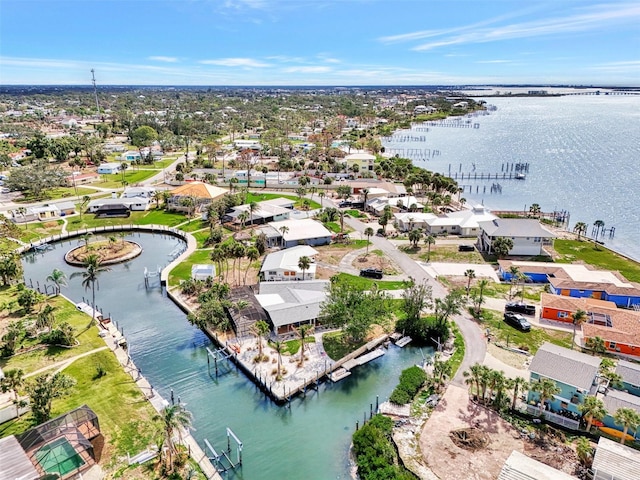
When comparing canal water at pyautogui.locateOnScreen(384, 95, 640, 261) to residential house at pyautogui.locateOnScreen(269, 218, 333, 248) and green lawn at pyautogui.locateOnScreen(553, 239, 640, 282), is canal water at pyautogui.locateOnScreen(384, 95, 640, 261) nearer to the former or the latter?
green lawn at pyautogui.locateOnScreen(553, 239, 640, 282)

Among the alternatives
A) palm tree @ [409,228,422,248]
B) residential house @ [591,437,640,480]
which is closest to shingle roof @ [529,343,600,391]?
residential house @ [591,437,640,480]

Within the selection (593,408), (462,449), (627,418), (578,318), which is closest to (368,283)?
(578,318)

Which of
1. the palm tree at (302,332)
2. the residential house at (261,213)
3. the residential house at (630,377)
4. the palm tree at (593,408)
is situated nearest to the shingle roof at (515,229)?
the residential house at (630,377)

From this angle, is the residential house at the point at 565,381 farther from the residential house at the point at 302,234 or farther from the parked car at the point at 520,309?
the residential house at the point at 302,234

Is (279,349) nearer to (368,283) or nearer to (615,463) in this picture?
(368,283)

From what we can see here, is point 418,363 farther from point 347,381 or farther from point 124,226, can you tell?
point 124,226
